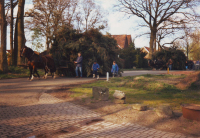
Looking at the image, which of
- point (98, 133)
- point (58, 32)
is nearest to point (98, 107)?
point (98, 133)

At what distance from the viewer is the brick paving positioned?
173 inches

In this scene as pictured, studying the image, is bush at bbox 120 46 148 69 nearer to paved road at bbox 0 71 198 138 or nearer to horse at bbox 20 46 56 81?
horse at bbox 20 46 56 81

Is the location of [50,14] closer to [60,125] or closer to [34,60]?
[34,60]

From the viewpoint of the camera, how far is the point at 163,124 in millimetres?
5031

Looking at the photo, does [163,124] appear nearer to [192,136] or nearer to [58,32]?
[192,136]

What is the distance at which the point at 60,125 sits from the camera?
4969 millimetres

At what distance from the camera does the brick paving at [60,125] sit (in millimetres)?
4383

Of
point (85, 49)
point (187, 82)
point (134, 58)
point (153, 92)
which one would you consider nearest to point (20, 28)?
point (85, 49)

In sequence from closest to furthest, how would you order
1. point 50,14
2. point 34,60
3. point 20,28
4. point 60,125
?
1. point 60,125
2. point 34,60
3. point 20,28
4. point 50,14

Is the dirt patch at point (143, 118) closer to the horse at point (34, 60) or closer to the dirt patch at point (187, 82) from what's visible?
the dirt patch at point (187, 82)

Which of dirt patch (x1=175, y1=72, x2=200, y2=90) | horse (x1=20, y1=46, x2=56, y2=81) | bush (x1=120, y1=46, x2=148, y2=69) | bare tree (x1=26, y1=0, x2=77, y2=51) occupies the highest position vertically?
bare tree (x1=26, y1=0, x2=77, y2=51)

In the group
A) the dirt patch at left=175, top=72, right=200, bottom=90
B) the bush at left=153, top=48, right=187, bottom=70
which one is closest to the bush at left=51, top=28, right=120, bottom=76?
the dirt patch at left=175, top=72, right=200, bottom=90

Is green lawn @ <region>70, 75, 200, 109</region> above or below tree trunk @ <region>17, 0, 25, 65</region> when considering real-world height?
below

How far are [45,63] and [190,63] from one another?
3147 centimetres
